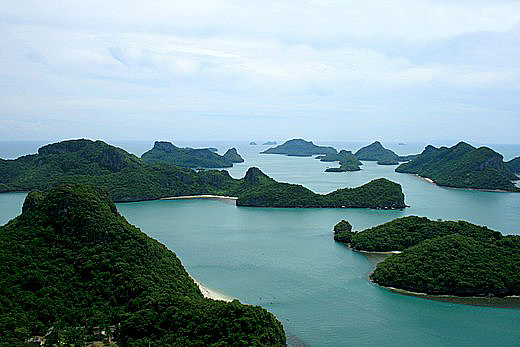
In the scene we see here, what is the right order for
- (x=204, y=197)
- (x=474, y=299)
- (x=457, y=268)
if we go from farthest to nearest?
(x=204, y=197) → (x=457, y=268) → (x=474, y=299)

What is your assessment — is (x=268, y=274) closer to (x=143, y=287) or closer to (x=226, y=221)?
(x=143, y=287)

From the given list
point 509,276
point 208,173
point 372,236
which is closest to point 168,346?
point 509,276

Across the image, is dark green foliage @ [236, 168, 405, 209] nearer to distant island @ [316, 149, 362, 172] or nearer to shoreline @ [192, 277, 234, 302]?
shoreline @ [192, 277, 234, 302]

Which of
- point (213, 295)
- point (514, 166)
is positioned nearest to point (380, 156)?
point (514, 166)

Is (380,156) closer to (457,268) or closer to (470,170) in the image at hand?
(470,170)

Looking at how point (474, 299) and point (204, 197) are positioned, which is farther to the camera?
point (204, 197)

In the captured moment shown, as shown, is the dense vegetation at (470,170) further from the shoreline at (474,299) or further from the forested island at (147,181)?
the shoreline at (474,299)
